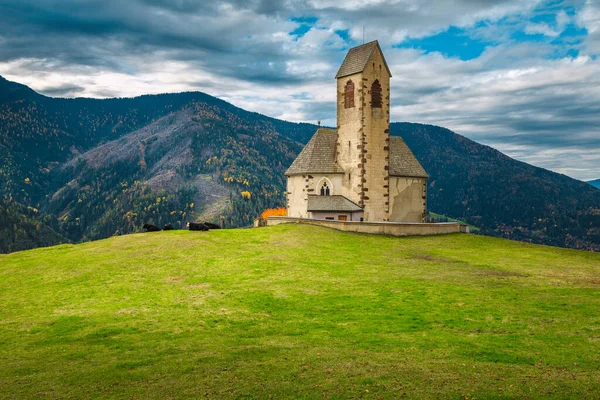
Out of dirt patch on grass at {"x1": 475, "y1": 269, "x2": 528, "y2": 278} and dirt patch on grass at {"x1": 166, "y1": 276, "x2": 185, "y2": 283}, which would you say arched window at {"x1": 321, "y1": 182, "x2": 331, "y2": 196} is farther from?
dirt patch on grass at {"x1": 166, "y1": 276, "x2": 185, "y2": 283}

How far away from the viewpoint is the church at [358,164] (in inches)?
2355

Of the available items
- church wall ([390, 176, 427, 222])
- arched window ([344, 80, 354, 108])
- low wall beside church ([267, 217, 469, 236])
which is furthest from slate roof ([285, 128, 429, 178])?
low wall beside church ([267, 217, 469, 236])

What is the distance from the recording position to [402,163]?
213ft

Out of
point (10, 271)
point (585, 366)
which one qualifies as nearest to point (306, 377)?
point (585, 366)

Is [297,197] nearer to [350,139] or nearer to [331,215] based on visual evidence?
[331,215]

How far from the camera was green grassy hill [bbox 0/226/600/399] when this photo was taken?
552 inches

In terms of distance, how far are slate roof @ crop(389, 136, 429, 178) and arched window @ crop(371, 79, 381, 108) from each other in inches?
297

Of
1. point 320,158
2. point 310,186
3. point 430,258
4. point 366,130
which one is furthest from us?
point 320,158

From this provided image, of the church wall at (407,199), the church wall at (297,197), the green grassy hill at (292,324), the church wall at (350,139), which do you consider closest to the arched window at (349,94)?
the church wall at (350,139)

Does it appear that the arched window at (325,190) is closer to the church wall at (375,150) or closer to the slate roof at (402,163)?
the church wall at (375,150)

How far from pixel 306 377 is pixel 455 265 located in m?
23.7

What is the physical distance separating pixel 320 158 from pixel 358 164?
5.86 metres

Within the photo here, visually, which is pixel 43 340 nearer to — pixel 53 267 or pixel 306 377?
pixel 306 377

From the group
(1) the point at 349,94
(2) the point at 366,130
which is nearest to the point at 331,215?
(2) the point at 366,130
